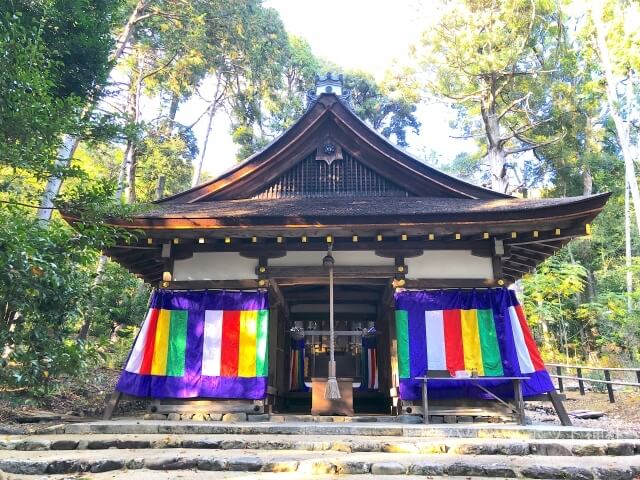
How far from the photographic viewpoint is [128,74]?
1695 cm

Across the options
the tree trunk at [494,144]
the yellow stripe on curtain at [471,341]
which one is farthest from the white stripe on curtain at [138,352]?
the tree trunk at [494,144]

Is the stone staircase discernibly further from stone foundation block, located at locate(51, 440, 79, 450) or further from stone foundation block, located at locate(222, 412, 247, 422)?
stone foundation block, located at locate(222, 412, 247, 422)

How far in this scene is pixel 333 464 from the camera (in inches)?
162

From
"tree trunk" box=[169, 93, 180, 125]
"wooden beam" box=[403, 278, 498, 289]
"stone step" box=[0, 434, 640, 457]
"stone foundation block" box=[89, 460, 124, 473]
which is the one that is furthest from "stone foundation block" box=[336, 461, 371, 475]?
"tree trunk" box=[169, 93, 180, 125]

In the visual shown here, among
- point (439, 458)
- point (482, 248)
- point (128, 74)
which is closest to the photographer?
point (439, 458)

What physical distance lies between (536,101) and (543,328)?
398 inches

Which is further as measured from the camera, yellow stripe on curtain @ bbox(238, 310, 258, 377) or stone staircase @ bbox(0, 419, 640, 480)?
yellow stripe on curtain @ bbox(238, 310, 258, 377)

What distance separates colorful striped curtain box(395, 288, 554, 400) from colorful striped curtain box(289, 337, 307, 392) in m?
5.00

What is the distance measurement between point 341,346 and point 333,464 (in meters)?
7.97

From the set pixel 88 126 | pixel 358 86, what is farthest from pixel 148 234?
pixel 358 86

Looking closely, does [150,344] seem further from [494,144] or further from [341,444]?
[494,144]

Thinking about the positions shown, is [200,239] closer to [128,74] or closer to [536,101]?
[128,74]

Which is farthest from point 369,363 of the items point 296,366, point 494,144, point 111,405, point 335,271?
point 494,144

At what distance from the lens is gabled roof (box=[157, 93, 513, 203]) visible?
875cm
